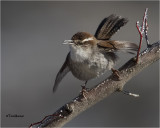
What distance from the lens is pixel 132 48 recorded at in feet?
10.3

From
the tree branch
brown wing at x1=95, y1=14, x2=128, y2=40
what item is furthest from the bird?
the tree branch

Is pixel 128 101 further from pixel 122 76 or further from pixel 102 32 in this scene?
pixel 122 76

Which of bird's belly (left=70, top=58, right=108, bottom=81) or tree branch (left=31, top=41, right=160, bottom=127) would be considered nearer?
tree branch (left=31, top=41, right=160, bottom=127)

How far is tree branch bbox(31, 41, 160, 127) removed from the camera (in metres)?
2.41

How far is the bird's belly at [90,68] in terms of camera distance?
3.81 meters

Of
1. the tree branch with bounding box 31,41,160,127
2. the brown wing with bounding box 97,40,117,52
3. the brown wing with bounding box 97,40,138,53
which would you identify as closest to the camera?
the tree branch with bounding box 31,41,160,127

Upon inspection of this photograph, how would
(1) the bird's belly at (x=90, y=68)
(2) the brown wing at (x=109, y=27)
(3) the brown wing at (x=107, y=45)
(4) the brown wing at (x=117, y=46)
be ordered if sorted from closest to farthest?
(4) the brown wing at (x=117, y=46)
(3) the brown wing at (x=107, y=45)
(1) the bird's belly at (x=90, y=68)
(2) the brown wing at (x=109, y=27)

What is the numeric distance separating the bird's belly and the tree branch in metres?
1.14

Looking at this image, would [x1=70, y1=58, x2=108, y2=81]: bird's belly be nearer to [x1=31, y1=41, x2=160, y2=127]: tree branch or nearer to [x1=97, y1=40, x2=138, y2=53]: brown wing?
[x1=97, y1=40, x2=138, y2=53]: brown wing

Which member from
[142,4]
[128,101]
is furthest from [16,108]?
[142,4]

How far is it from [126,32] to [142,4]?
3.62ft

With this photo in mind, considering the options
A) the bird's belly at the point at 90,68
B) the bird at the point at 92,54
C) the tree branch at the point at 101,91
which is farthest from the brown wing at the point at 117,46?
the tree branch at the point at 101,91

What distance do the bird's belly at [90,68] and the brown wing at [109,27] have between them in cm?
40

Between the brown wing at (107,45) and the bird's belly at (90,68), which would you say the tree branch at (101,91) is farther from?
the bird's belly at (90,68)
